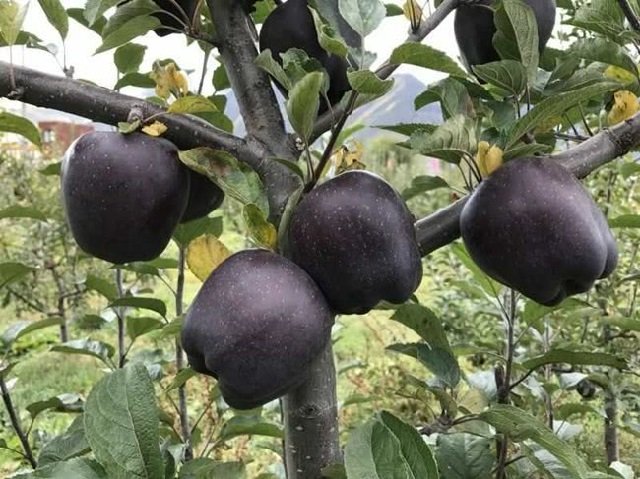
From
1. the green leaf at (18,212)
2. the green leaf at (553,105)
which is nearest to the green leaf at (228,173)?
the green leaf at (553,105)

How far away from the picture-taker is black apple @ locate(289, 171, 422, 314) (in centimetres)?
58

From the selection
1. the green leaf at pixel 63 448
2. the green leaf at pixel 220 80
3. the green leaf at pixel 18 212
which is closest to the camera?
the green leaf at pixel 63 448

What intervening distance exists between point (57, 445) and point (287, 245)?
424mm

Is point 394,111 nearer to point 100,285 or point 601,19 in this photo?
point 100,285

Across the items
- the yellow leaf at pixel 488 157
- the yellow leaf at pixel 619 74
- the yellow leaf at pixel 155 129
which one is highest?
the yellow leaf at pixel 155 129

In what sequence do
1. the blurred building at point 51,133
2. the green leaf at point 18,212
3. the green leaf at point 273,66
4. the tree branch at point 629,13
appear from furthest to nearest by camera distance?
the blurred building at point 51,133
the green leaf at point 18,212
the tree branch at point 629,13
the green leaf at point 273,66

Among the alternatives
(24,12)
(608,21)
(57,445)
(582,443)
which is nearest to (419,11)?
(608,21)

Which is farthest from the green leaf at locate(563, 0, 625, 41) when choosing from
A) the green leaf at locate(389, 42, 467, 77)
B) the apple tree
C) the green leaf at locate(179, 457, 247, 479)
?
the green leaf at locate(179, 457, 247, 479)

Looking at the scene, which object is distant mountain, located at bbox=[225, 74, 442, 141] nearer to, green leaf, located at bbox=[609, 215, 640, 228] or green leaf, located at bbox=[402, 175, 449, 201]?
green leaf, located at bbox=[402, 175, 449, 201]

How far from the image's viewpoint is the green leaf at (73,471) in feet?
1.72

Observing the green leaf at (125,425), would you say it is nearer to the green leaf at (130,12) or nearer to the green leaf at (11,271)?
the green leaf at (130,12)

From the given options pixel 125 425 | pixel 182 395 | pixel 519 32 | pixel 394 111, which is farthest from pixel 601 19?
pixel 394 111

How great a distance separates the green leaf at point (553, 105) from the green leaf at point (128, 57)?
0.55 meters

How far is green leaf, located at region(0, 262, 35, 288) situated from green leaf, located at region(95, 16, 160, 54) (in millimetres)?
484
